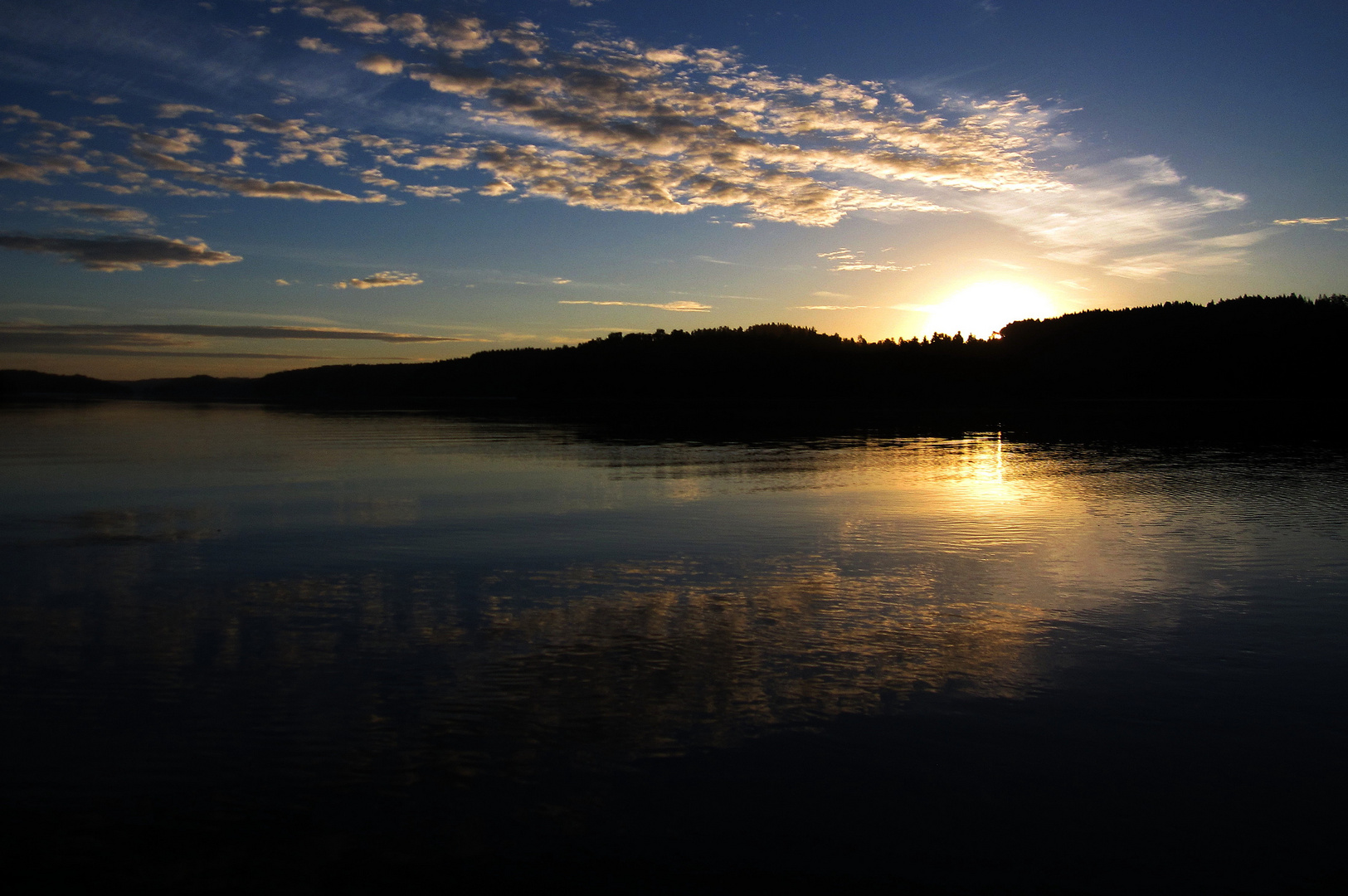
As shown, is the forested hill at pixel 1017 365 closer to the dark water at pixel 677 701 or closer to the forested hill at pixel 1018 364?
the forested hill at pixel 1018 364

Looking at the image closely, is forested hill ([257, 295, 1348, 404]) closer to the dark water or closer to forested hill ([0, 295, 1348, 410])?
forested hill ([0, 295, 1348, 410])

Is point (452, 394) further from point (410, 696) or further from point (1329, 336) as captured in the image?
point (410, 696)

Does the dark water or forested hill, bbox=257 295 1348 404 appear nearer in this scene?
the dark water

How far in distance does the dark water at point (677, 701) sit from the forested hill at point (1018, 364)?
388 feet

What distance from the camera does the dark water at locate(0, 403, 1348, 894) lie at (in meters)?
5.31

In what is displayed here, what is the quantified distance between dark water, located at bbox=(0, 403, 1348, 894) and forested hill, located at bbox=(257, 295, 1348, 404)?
11838 centimetres

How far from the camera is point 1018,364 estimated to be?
535 ft

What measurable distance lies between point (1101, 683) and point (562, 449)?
2772 centimetres

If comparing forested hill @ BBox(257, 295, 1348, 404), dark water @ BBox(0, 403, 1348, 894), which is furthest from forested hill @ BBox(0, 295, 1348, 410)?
dark water @ BBox(0, 403, 1348, 894)

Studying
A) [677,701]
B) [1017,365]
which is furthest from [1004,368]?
[677,701]

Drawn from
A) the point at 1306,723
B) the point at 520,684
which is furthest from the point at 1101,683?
the point at 520,684

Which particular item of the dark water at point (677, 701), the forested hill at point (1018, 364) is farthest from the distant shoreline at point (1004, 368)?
the dark water at point (677, 701)

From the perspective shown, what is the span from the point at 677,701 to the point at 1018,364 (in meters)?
170

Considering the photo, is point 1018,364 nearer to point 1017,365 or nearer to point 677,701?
point 1017,365
